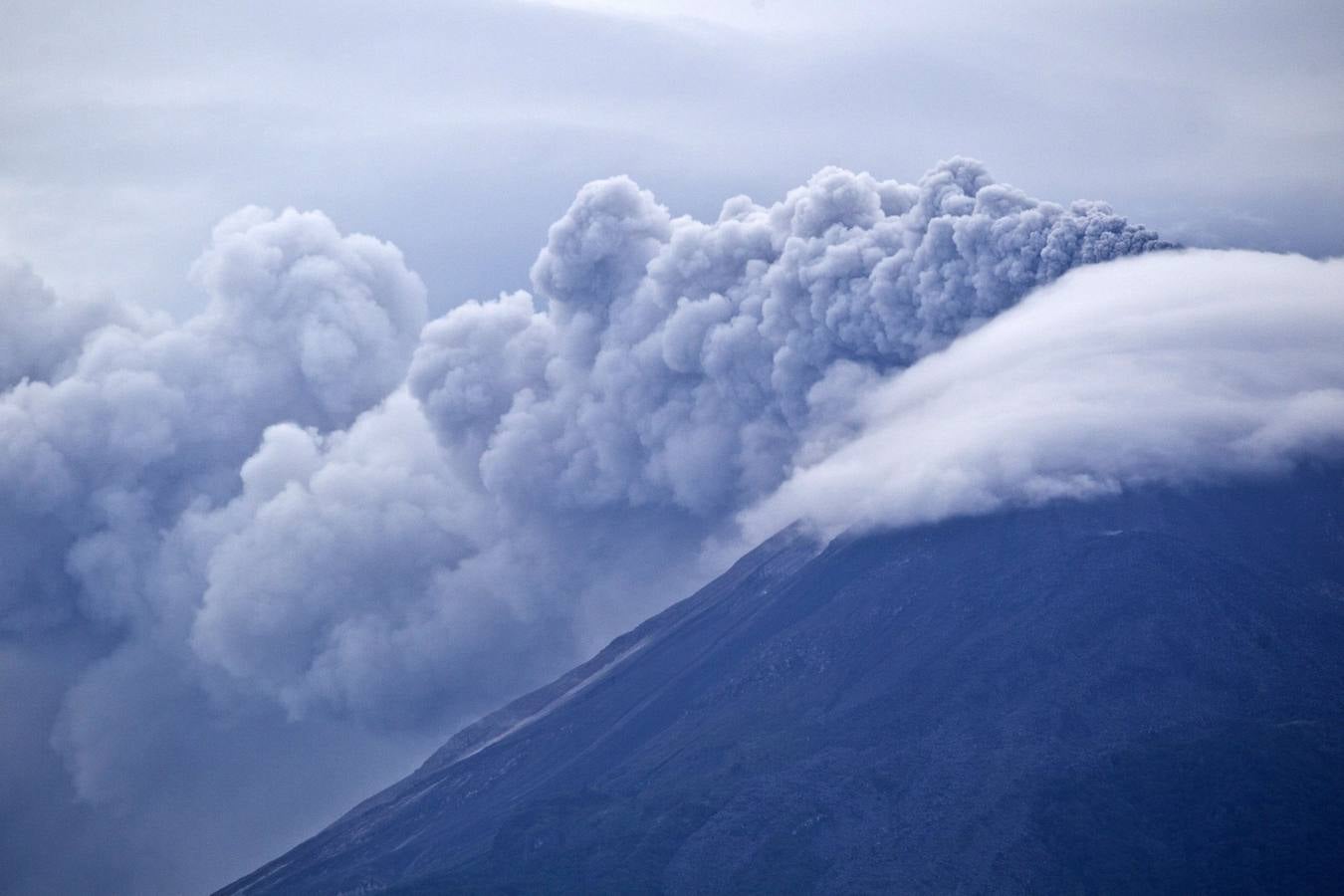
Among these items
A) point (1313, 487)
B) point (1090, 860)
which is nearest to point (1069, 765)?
point (1090, 860)

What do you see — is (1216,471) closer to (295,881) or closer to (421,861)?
(421,861)

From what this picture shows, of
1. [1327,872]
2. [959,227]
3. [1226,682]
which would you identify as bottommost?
[1327,872]

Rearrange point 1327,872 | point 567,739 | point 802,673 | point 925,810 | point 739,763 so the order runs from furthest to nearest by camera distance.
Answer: point 567,739
point 802,673
point 739,763
point 925,810
point 1327,872

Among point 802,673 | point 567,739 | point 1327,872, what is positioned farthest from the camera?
point 567,739

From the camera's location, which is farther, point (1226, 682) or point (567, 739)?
point (567, 739)

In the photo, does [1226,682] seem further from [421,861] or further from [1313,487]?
[421,861]

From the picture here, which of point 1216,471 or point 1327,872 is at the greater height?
point 1216,471
